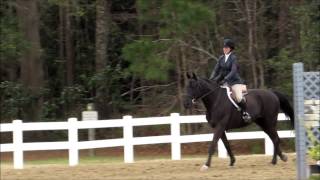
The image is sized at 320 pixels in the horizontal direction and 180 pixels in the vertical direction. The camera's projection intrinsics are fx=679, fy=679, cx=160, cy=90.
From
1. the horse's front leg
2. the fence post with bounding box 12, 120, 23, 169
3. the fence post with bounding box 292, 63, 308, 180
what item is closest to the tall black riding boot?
the horse's front leg

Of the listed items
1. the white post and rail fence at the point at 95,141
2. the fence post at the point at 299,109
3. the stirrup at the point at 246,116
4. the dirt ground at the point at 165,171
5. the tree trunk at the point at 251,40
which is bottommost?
the dirt ground at the point at 165,171

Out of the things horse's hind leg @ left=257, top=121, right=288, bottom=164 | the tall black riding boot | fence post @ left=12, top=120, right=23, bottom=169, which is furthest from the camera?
fence post @ left=12, top=120, right=23, bottom=169

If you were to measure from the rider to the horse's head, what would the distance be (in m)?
0.46

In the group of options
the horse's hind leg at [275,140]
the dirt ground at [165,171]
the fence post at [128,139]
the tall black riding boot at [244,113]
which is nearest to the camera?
the dirt ground at [165,171]

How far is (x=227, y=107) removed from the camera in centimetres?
1448

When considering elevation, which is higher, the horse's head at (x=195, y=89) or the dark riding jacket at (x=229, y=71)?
the dark riding jacket at (x=229, y=71)

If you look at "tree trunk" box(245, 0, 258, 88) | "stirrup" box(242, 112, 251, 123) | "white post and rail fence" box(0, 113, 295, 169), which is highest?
"tree trunk" box(245, 0, 258, 88)

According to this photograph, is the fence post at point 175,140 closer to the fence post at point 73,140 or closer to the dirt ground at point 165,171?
the dirt ground at point 165,171

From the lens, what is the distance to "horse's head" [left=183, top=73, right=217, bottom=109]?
1403 cm

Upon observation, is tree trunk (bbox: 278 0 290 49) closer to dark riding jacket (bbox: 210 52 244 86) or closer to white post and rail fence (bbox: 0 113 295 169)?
white post and rail fence (bbox: 0 113 295 169)

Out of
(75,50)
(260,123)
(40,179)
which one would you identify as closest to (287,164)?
(260,123)

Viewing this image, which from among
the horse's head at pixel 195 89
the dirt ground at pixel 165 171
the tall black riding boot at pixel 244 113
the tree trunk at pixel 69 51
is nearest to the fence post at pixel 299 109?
the dirt ground at pixel 165 171

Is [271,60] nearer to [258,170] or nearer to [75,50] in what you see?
[258,170]

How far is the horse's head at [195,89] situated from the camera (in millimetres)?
14031
